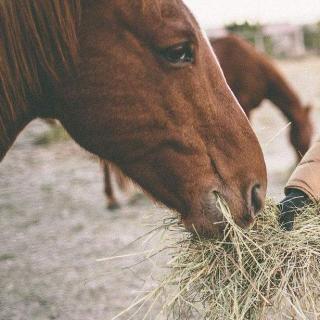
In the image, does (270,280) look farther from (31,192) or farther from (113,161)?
(31,192)

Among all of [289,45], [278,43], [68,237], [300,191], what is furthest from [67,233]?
[289,45]

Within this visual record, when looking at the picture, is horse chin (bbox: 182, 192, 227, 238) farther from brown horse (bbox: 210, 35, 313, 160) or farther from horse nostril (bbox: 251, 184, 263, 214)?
brown horse (bbox: 210, 35, 313, 160)

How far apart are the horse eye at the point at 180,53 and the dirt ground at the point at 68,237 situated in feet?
1.83

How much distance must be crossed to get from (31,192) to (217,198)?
3937 mm

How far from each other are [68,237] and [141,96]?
8.45 ft

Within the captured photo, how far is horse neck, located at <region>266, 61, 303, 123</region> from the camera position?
5.39 meters

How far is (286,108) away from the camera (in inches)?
214

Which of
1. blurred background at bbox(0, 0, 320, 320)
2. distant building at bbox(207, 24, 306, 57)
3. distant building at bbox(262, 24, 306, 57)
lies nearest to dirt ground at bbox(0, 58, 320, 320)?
blurred background at bbox(0, 0, 320, 320)

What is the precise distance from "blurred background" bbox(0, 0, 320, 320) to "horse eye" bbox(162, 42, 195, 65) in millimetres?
558

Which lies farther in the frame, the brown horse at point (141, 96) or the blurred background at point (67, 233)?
the blurred background at point (67, 233)

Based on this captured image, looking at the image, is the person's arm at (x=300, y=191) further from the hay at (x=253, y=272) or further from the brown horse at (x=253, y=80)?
the brown horse at (x=253, y=80)

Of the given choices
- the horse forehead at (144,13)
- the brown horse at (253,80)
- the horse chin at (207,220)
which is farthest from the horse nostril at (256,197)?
the brown horse at (253,80)

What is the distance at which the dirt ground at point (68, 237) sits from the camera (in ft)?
9.49

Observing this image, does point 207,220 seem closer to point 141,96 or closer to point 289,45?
point 141,96
